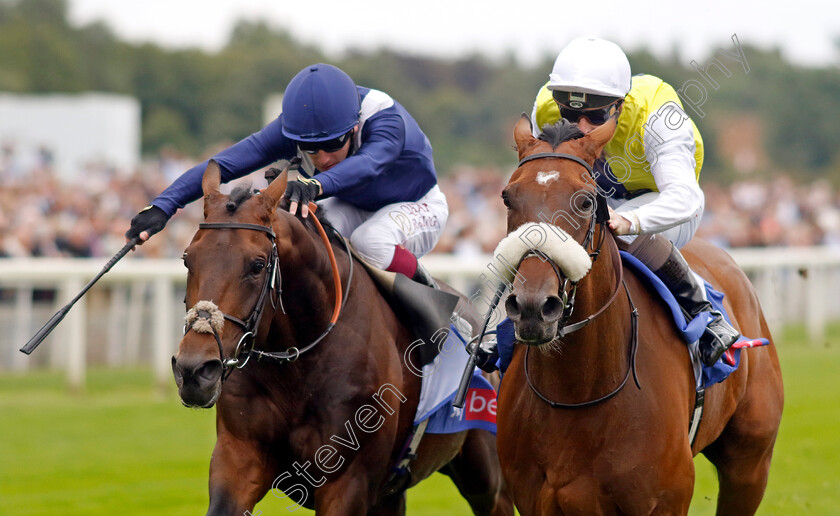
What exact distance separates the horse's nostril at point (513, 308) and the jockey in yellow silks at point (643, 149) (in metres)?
0.66

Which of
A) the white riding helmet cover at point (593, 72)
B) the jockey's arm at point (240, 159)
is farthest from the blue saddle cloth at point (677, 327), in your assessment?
the jockey's arm at point (240, 159)

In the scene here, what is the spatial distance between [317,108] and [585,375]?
1.62 m

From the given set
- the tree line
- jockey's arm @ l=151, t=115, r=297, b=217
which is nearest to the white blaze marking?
jockey's arm @ l=151, t=115, r=297, b=217

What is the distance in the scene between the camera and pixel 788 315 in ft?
56.4

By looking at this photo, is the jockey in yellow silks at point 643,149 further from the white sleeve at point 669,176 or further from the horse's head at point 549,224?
the horse's head at point 549,224

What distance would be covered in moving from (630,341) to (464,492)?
1.75m

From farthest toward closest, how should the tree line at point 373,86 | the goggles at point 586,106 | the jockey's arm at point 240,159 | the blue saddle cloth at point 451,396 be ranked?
the tree line at point 373,86
the blue saddle cloth at point 451,396
the jockey's arm at point 240,159
the goggles at point 586,106

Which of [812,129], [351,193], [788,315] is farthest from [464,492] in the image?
[812,129]

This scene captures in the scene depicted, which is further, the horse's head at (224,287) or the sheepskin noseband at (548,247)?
the horse's head at (224,287)

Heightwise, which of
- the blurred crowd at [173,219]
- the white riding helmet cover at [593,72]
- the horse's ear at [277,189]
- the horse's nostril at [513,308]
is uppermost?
the white riding helmet cover at [593,72]

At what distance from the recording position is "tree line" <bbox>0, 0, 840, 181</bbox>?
41750 millimetres

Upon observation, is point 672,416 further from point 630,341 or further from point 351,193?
point 351,193

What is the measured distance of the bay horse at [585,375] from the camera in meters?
3.56

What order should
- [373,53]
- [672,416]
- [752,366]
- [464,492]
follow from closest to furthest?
[672,416] → [752,366] → [464,492] → [373,53]
